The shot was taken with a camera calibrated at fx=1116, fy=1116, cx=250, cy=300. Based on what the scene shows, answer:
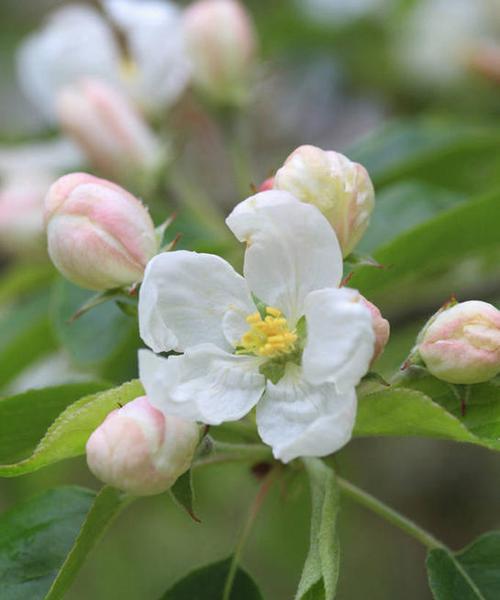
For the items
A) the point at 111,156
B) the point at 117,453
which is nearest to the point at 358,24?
the point at 111,156

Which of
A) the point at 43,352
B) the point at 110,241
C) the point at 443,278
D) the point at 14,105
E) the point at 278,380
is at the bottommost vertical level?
the point at 14,105

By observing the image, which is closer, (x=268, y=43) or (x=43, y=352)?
(x=43, y=352)

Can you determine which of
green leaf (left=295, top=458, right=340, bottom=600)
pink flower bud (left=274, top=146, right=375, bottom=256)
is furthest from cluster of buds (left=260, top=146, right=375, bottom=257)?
green leaf (left=295, top=458, right=340, bottom=600)

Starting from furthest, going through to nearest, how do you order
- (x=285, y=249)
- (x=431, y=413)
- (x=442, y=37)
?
1. (x=442, y=37)
2. (x=285, y=249)
3. (x=431, y=413)

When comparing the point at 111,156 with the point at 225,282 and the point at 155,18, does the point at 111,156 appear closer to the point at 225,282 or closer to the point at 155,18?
the point at 155,18

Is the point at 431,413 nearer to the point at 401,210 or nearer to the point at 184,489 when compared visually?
the point at 184,489

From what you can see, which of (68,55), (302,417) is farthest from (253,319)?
(68,55)

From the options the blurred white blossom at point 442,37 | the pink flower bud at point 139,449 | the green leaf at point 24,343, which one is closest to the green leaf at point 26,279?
the green leaf at point 24,343
